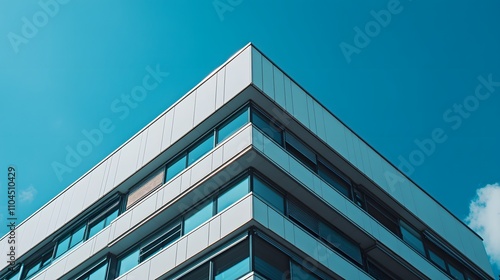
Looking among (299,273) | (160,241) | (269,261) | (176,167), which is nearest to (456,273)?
(299,273)

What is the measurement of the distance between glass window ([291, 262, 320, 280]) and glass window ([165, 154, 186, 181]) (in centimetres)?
537

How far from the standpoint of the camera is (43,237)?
24766 millimetres

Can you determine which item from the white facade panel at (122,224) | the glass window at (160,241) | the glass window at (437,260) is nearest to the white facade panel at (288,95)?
the glass window at (160,241)

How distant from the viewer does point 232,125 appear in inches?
779

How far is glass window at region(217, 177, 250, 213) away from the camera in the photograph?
713 inches

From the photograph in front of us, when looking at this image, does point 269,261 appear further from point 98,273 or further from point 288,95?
point 98,273

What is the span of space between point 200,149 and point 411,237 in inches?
354

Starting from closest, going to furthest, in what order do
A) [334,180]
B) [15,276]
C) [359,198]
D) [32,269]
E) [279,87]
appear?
[279,87]
[334,180]
[359,198]
[32,269]
[15,276]

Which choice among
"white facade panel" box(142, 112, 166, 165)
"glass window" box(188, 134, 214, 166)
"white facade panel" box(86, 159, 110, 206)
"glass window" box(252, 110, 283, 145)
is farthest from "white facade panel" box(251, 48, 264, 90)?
"white facade panel" box(86, 159, 110, 206)

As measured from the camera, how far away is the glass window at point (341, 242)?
1997 cm

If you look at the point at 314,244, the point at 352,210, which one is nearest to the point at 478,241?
the point at 352,210

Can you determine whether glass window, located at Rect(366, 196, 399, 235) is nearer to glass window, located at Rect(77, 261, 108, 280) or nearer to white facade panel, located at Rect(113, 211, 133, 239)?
white facade panel, located at Rect(113, 211, 133, 239)

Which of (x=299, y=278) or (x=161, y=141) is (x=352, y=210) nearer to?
(x=299, y=278)

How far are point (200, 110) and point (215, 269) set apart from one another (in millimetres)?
5818
